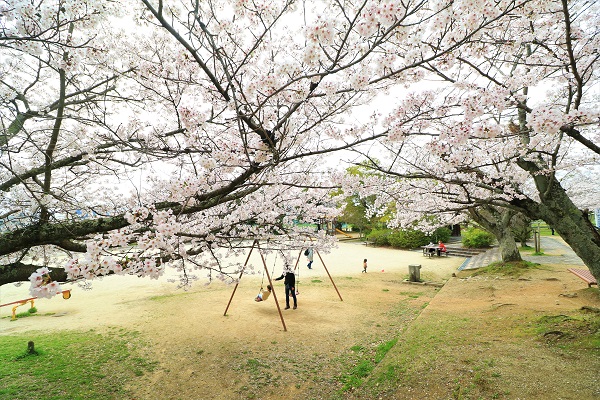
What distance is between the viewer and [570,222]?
184 inches

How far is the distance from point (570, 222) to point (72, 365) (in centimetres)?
849

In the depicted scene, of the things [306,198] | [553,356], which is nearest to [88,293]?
[306,198]

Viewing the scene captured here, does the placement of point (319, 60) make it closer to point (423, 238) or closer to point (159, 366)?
point (159, 366)

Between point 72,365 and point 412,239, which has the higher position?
point 412,239

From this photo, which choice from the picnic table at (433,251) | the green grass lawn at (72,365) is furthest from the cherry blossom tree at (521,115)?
the picnic table at (433,251)

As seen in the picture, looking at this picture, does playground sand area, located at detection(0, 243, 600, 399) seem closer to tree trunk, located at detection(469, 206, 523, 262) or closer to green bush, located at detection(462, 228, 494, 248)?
tree trunk, located at detection(469, 206, 523, 262)

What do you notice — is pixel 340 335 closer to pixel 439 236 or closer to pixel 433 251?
pixel 433 251

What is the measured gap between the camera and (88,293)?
1144cm

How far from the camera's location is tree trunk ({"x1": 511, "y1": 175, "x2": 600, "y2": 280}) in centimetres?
457

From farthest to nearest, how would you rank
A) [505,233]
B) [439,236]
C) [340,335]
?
[439,236], [505,233], [340,335]

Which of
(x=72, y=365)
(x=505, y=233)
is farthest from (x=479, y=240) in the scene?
(x=72, y=365)

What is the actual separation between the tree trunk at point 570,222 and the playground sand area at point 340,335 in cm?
140

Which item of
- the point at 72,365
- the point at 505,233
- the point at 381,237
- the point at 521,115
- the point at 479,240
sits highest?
the point at 521,115

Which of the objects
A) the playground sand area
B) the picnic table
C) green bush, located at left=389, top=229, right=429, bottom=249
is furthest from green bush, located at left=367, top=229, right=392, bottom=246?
the playground sand area
